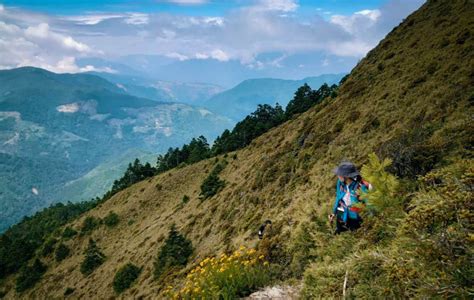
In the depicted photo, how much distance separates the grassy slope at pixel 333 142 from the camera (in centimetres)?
1717

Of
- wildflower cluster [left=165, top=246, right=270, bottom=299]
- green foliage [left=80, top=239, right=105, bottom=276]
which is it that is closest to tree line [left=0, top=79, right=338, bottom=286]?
green foliage [left=80, top=239, right=105, bottom=276]

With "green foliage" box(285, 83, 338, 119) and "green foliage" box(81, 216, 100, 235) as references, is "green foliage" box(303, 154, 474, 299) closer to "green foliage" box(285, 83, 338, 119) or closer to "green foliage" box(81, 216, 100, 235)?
"green foliage" box(81, 216, 100, 235)

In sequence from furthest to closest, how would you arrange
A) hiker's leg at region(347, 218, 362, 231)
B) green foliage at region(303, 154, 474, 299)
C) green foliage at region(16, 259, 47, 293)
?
green foliage at region(16, 259, 47, 293)
hiker's leg at region(347, 218, 362, 231)
green foliage at region(303, 154, 474, 299)

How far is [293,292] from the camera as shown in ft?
25.3

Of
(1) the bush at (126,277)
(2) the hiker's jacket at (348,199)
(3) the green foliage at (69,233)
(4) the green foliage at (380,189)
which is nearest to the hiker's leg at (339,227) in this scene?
(2) the hiker's jacket at (348,199)

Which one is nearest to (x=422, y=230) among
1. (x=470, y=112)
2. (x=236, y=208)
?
(x=470, y=112)

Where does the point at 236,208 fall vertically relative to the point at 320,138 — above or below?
below

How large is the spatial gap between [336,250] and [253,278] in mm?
2280

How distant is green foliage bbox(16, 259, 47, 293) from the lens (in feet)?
192

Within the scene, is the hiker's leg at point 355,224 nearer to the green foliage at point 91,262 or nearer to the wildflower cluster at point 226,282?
the wildflower cluster at point 226,282

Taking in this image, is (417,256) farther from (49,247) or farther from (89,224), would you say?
(49,247)

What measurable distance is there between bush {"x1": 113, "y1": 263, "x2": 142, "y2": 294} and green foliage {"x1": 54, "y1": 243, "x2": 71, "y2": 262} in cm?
3173

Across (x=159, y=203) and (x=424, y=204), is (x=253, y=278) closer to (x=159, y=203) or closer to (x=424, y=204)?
(x=424, y=204)

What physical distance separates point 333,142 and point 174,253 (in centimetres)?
1882
